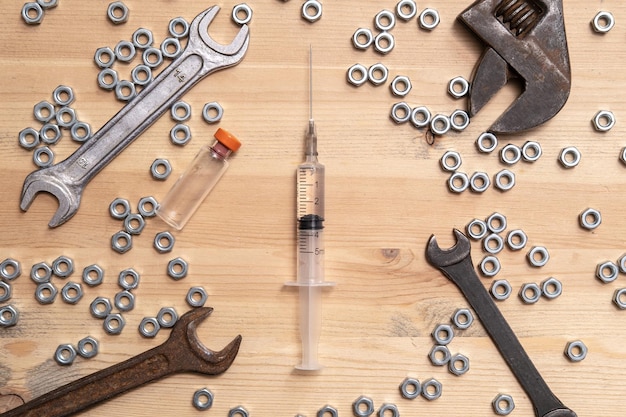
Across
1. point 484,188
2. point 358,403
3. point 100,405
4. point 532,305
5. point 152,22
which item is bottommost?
point 100,405

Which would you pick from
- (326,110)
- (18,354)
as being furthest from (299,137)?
(18,354)

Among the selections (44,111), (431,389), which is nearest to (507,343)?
(431,389)

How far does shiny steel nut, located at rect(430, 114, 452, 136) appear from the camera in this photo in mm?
1210

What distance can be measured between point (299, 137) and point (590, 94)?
531mm

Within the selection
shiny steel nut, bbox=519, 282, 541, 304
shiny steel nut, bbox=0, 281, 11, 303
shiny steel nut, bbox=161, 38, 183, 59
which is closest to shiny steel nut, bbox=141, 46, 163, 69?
shiny steel nut, bbox=161, 38, 183, 59

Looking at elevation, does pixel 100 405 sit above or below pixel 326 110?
below

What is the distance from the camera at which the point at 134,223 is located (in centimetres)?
120

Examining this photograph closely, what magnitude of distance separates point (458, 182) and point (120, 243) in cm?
61

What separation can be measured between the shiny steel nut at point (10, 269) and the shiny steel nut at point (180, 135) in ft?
1.14

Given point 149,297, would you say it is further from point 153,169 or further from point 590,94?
point 590,94

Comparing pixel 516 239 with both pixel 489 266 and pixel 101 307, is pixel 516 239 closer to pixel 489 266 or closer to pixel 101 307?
pixel 489 266

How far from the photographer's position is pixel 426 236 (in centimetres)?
122

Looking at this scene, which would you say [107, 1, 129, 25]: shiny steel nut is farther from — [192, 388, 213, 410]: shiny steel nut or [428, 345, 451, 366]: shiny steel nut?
[428, 345, 451, 366]: shiny steel nut

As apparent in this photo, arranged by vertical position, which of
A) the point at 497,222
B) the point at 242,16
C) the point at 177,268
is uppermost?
the point at 242,16
